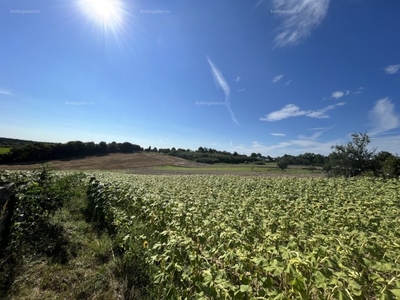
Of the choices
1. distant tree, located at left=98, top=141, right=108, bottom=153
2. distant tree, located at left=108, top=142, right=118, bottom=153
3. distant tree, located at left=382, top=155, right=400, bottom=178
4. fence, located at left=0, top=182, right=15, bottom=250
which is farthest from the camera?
distant tree, located at left=108, top=142, right=118, bottom=153

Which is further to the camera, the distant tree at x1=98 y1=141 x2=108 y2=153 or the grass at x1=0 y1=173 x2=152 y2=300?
the distant tree at x1=98 y1=141 x2=108 y2=153

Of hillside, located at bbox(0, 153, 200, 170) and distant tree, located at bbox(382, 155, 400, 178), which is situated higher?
distant tree, located at bbox(382, 155, 400, 178)

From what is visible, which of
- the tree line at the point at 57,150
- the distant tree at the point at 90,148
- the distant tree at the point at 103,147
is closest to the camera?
the tree line at the point at 57,150

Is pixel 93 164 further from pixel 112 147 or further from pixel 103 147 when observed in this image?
Result: pixel 112 147

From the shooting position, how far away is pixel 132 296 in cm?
332

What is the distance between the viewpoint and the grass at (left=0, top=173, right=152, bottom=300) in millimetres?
3348

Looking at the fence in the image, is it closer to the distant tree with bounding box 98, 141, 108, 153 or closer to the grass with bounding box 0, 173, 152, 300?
the grass with bounding box 0, 173, 152, 300

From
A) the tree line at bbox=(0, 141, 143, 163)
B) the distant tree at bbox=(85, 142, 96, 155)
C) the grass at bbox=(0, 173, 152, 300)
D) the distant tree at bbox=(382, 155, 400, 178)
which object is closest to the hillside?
the tree line at bbox=(0, 141, 143, 163)

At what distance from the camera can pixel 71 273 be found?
396cm

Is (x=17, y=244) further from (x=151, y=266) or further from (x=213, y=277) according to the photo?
(x=213, y=277)

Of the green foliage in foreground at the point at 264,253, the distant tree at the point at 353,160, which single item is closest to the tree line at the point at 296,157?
the distant tree at the point at 353,160

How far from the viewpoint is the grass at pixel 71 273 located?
335cm

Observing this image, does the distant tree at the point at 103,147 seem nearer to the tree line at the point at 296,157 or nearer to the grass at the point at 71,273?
the tree line at the point at 296,157

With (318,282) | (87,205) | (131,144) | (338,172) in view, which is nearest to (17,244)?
(87,205)
